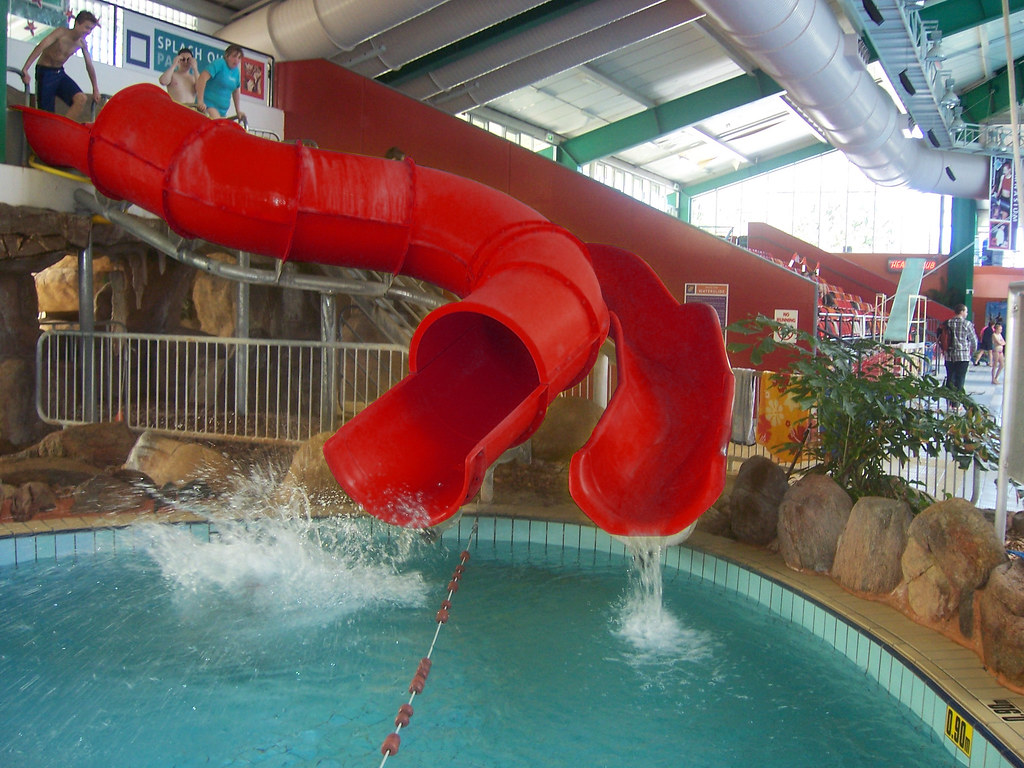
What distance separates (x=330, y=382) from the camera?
6352mm

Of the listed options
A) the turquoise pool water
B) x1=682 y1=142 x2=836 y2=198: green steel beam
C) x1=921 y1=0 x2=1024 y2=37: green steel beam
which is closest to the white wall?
the turquoise pool water

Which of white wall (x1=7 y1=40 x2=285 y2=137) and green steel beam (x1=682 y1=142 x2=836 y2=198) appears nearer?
white wall (x1=7 y1=40 x2=285 y2=137)

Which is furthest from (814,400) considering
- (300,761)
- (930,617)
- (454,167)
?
(454,167)

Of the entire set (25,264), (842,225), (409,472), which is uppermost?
(842,225)

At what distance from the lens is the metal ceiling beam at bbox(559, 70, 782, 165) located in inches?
615

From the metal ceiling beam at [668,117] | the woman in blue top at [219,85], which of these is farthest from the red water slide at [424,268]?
the metal ceiling beam at [668,117]

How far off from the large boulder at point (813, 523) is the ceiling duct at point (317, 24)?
20.4 ft

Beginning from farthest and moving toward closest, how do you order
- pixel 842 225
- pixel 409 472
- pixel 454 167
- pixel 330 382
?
pixel 842 225 → pixel 454 167 → pixel 330 382 → pixel 409 472

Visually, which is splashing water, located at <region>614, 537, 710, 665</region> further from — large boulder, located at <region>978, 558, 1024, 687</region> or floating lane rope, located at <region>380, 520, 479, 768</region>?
large boulder, located at <region>978, 558, 1024, 687</region>

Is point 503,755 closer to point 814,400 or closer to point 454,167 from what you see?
point 814,400

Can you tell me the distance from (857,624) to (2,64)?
6.49 metres

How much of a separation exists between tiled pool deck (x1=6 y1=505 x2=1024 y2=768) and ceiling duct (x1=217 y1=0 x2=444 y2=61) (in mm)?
5440

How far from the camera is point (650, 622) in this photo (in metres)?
3.96

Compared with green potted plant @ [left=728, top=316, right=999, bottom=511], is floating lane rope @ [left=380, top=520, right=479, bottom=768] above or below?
below
